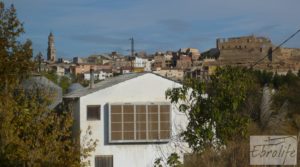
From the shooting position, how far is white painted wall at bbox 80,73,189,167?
27.0m

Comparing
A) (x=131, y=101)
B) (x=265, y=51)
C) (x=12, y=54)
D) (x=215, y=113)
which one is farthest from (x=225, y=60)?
(x=215, y=113)

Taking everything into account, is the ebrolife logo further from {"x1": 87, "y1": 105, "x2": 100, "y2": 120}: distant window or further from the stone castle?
the stone castle

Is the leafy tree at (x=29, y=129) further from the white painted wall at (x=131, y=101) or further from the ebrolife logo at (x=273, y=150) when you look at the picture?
the white painted wall at (x=131, y=101)

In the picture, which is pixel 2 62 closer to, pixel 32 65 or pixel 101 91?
pixel 32 65

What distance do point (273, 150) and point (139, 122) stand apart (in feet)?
59.9

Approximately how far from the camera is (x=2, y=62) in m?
16.3

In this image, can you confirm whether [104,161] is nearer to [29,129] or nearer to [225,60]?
[29,129]

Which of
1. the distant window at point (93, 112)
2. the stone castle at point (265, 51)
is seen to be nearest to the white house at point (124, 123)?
the distant window at point (93, 112)

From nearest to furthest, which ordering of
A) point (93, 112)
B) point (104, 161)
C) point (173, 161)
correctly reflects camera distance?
point (173, 161)
point (104, 161)
point (93, 112)

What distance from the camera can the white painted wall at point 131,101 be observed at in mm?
27047

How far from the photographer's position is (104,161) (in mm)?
27047

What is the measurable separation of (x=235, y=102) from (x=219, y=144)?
81 cm

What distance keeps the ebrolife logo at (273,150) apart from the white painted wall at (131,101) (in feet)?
56.3

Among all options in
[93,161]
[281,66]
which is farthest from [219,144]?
[281,66]
